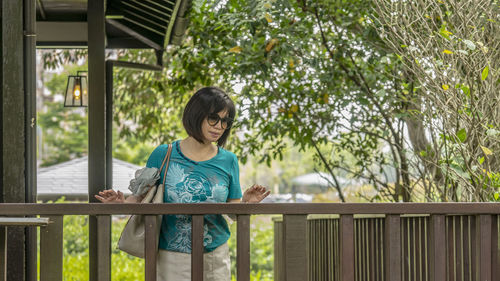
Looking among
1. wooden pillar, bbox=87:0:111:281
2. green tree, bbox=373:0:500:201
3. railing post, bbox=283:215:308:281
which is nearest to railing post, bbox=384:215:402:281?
railing post, bbox=283:215:308:281

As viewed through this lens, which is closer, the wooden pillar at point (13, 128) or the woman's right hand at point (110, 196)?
the woman's right hand at point (110, 196)

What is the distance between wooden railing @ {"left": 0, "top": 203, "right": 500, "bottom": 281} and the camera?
2.89 m

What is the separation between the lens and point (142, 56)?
1266 centimetres

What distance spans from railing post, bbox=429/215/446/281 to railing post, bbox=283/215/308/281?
557mm

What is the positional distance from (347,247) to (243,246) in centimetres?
44

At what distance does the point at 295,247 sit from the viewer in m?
3.02

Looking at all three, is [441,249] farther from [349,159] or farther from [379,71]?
[349,159]

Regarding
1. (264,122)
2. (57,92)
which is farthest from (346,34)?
(57,92)

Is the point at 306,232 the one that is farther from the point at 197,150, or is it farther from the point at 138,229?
the point at 138,229

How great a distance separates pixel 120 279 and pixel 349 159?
3.42 metres

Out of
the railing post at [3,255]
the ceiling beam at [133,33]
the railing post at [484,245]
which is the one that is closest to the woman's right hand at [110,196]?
the railing post at [3,255]

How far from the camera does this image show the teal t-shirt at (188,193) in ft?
9.85

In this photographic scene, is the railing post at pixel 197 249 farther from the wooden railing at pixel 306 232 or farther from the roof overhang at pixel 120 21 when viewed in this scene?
the roof overhang at pixel 120 21

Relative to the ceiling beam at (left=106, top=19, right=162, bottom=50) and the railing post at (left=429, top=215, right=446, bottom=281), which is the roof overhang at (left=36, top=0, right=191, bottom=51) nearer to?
the ceiling beam at (left=106, top=19, right=162, bottom=50)
